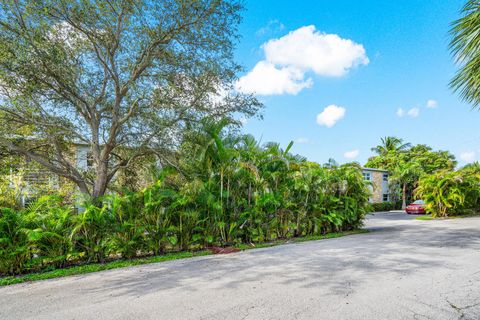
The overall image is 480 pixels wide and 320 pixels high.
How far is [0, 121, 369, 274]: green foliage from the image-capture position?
601 cm

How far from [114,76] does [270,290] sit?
6610mm

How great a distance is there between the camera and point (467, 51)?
→ 4.48 metres

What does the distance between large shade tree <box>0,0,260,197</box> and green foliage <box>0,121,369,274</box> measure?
101 cm

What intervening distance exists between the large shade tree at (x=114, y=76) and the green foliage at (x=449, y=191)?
51.0 ft

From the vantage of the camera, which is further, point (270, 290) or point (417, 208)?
point (417, 208)

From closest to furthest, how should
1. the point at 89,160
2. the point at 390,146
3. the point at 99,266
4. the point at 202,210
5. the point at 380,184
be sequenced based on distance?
1. the point at 99,266
2. the point at 202,210
3. the point at 89,160
4. the point at 380,184
5. the point at 390,146

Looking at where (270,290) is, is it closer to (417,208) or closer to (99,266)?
(99,266)

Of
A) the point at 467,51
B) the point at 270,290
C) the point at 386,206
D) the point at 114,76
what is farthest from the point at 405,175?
the point at 114,76

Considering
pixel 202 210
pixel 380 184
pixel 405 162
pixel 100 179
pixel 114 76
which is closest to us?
pixel 114 76

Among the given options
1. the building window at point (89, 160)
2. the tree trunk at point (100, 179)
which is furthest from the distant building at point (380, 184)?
the tree trunk at point (100, 179)

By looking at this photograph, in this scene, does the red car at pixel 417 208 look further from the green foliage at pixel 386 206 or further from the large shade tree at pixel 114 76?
the large shade tree at pixel 114 76

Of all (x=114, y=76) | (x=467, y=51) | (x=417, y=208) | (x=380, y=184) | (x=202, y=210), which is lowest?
(x=417, y=208)

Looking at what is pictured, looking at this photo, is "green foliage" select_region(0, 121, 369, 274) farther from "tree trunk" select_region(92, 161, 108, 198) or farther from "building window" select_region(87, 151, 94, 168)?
"building window" select_region(87, 151, 94, 168)

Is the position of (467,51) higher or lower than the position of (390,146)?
lower
